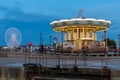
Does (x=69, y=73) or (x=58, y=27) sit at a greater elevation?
(x=58, y=27)

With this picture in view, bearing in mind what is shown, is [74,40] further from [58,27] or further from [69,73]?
[69,73]

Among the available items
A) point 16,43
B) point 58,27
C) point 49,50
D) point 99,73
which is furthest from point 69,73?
point 58,27

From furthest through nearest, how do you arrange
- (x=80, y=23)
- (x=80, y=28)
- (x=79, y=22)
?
(x=80, y=28) → (x=80, y=23) → (x=79, y=22)

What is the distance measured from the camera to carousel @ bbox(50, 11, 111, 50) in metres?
61.2

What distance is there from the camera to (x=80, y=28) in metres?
64.3

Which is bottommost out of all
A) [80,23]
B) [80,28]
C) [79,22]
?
[80,28]

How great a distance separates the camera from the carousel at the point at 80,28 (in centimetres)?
6119

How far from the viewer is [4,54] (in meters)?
39.2

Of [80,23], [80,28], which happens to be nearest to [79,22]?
[80,23]

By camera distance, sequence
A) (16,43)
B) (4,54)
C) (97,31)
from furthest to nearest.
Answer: (97,31), (16,43), (4,54)

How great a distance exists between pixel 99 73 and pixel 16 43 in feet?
102

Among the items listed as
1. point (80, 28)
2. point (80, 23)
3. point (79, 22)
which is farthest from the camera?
point (80, 28)

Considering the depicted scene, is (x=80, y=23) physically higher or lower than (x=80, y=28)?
higher

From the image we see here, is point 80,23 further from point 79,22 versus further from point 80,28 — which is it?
point 80,28
